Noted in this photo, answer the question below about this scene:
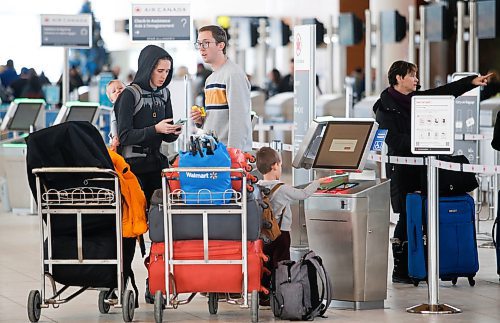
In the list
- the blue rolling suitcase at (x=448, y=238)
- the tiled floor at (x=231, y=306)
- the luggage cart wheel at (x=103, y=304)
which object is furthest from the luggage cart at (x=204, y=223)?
the blue rolling suitcase at (x=448, y=238)

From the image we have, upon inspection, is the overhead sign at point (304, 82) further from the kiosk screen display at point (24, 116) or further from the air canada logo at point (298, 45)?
the kiosk screen display at point (24, 116)

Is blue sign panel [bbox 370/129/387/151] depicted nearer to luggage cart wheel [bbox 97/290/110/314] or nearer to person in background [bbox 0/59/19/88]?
luggage cart wheel [bbox 97/290/110/314]

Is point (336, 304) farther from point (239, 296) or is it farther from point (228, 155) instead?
point (228, 155)


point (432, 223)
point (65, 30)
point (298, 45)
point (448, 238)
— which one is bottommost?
point (448, 238)

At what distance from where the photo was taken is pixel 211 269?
6.46 metres

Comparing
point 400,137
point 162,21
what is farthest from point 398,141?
point 162,21

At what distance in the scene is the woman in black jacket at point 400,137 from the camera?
8086mm

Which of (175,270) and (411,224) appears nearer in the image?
(175,270)

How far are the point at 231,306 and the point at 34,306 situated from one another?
1175mm

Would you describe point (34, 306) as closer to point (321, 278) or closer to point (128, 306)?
point (128, 306)

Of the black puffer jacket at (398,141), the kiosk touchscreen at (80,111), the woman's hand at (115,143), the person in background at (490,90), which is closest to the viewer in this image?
the woman's hand at (115,143)

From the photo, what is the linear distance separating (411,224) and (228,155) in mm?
1783

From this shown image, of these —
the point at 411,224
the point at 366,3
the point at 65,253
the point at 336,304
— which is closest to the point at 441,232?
the point at 411,224

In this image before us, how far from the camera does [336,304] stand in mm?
7113
